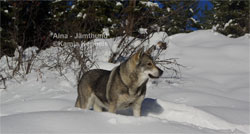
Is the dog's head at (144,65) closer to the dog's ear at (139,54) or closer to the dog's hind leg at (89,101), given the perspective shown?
the dog's ear at (139,54)

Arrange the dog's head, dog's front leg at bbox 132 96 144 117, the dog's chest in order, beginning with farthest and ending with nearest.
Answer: dog's front leg at bbox 132 96 144 117
the dog's chest
the dog's head

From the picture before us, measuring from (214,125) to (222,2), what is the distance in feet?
85.9

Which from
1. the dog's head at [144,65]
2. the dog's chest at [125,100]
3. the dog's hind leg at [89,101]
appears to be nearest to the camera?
the dog's head at [144,65]

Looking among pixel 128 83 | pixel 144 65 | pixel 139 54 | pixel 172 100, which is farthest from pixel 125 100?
pixel 172 100

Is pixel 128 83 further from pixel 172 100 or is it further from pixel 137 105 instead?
pixel 172 100

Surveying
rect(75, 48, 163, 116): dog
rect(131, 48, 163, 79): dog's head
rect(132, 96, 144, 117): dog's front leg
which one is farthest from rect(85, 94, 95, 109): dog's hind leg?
rect(131, 48, 163, 79): dog's head

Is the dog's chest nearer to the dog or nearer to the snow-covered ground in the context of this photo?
the dog

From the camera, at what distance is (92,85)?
18.1ft

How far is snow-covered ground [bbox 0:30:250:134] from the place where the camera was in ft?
12.1

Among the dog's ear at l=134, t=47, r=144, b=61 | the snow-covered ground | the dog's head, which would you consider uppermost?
the dog's ear at l=134, t=47, r=144, b=61

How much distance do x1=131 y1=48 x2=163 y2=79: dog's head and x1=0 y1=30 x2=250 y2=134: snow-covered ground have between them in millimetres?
703

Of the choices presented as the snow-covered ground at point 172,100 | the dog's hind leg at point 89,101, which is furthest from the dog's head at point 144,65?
the dog's hind leg at point 89,101

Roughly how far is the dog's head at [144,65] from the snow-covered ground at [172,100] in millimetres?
703

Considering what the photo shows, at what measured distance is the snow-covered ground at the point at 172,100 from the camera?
3.68 metres
